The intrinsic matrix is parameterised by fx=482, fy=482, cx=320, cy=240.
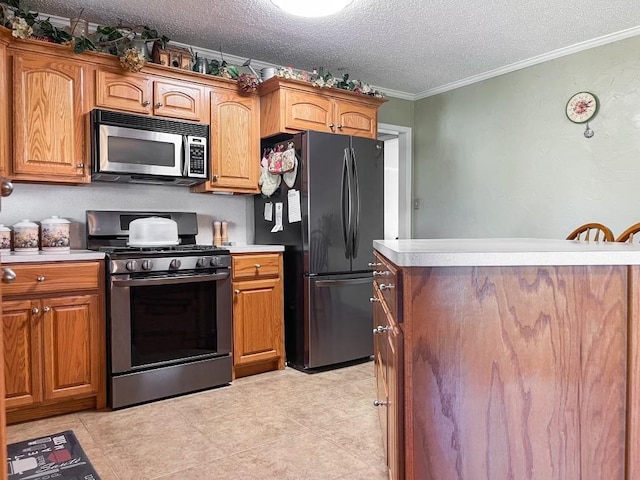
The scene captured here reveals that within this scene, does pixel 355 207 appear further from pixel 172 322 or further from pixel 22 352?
pixel 22 352

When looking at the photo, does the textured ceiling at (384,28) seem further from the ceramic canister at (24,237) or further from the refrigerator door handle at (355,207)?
the ceramic canister at (24,237)

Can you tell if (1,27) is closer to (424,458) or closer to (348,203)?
(348,203)

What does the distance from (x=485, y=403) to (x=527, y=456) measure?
198 millimetres

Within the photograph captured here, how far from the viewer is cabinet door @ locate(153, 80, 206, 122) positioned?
3113 mm

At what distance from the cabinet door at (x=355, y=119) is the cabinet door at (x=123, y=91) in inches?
55.1

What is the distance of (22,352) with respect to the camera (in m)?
2.46

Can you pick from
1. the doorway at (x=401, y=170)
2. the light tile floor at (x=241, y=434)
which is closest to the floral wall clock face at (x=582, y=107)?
the doorway at (x=401, y=170)

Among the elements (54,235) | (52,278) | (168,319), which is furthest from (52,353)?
(54,235)

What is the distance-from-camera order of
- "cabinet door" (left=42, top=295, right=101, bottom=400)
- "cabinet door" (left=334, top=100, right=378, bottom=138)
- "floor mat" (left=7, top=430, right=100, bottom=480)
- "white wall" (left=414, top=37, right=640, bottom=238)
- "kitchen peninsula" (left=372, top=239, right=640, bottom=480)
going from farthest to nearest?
"cabinet door" (left=334, top=100, right=378, bottom=138) < "white wall" (left=414, top=37, right=640, bottom=238) < "cabinet door" (left=42, top=295, right=101, bottom=400) < "floor mat" (left=7, top=430, right=100, bottom=480) < "kitchen peninsula" (left=372, top=239, right=640, bottom=480)

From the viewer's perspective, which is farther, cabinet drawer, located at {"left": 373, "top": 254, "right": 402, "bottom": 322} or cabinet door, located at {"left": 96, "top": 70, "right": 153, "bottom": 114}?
cabinet door, located at {"left": 96, "top": 70, "right": 153, "bottom": 114}

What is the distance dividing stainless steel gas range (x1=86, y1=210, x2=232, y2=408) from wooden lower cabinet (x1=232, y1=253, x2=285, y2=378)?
11 centimetres

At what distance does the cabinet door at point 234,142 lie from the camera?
3357 mm

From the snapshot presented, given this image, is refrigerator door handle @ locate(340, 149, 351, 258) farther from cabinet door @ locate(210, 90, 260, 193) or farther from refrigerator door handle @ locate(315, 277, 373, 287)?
cabinet door @ locate(210, 90, 260, 193)

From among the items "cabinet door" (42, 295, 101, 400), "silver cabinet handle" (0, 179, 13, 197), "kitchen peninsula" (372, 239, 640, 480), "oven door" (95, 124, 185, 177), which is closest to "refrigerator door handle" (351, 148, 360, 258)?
"oven door" (95, 124, 185, 177)
